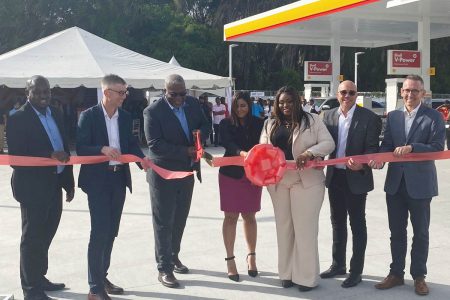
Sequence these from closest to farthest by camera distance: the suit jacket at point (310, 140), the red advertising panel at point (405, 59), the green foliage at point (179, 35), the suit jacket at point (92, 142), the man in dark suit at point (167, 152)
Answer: the suit jacket at point (92, 142)
the suit jacket at point (310, 140)
the man in dark suit at point (167, 152)
the red advertising panel at point (405, 59)
the green foliage at point (179, 35)

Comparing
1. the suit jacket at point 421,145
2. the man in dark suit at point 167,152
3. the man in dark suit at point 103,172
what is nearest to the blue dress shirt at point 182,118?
the man in dark suit at point 167,152

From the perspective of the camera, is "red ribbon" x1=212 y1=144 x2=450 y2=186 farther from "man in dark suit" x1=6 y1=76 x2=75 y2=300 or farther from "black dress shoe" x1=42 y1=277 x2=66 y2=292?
"black dress shoe" x1=42 y1=277 x2=66 y2=292

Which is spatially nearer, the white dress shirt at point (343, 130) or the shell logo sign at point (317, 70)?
the white dress shirt at point (343, 130)

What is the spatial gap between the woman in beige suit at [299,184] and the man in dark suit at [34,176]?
1.82 m

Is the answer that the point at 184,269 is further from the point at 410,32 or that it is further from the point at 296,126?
the point at 410,32

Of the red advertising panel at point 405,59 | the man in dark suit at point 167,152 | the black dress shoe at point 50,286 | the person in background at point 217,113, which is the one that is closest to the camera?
the black dress shoe at point 50,286

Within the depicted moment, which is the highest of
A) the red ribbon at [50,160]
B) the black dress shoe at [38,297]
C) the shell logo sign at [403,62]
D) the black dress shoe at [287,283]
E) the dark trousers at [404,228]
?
the shell logo sign at [403,62]

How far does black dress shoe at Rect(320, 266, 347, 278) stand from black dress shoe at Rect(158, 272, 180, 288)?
1330mm

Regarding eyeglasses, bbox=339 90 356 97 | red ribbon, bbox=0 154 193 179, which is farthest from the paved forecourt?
eyeglasses, bbox=339 90 356 97

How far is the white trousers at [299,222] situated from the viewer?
5.04 m

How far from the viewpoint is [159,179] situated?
527cm

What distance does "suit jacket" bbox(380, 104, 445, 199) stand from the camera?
4.93 meters

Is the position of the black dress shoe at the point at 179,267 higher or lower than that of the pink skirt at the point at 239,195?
lower

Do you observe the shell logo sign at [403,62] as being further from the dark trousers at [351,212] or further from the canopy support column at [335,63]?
the dark trousers at [351,212]
